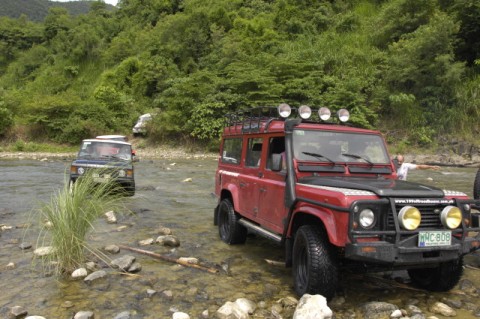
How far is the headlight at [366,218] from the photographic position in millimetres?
3875

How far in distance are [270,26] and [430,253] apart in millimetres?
41691

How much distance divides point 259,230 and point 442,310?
94.3 inches

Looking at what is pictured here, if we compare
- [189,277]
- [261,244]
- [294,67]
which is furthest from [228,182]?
[294,67]

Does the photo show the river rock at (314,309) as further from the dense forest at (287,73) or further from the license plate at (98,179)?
the dense forest at (287,73)

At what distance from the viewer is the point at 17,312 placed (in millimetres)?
4148

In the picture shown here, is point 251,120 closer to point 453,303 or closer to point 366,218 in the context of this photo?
point 366,218

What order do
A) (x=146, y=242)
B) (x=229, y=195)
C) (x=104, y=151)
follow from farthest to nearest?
(x=104, y=151) < (x=229, y=195) < (x=146, y=242)

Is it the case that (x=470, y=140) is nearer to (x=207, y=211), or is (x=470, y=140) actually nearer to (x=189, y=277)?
(x=207, y=211)

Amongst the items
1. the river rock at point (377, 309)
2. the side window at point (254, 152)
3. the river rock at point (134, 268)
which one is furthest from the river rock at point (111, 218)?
the river rock at point (377, 309)

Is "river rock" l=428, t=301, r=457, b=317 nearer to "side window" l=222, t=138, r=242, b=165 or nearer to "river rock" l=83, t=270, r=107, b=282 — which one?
"side window" l=222, t=138, r=242, b=165

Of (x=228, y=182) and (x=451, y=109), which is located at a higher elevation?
(x=451, y=109)

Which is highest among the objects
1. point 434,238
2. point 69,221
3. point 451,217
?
point 451,217

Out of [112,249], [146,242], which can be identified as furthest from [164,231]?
[112,249]

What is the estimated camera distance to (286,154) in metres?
5.18
